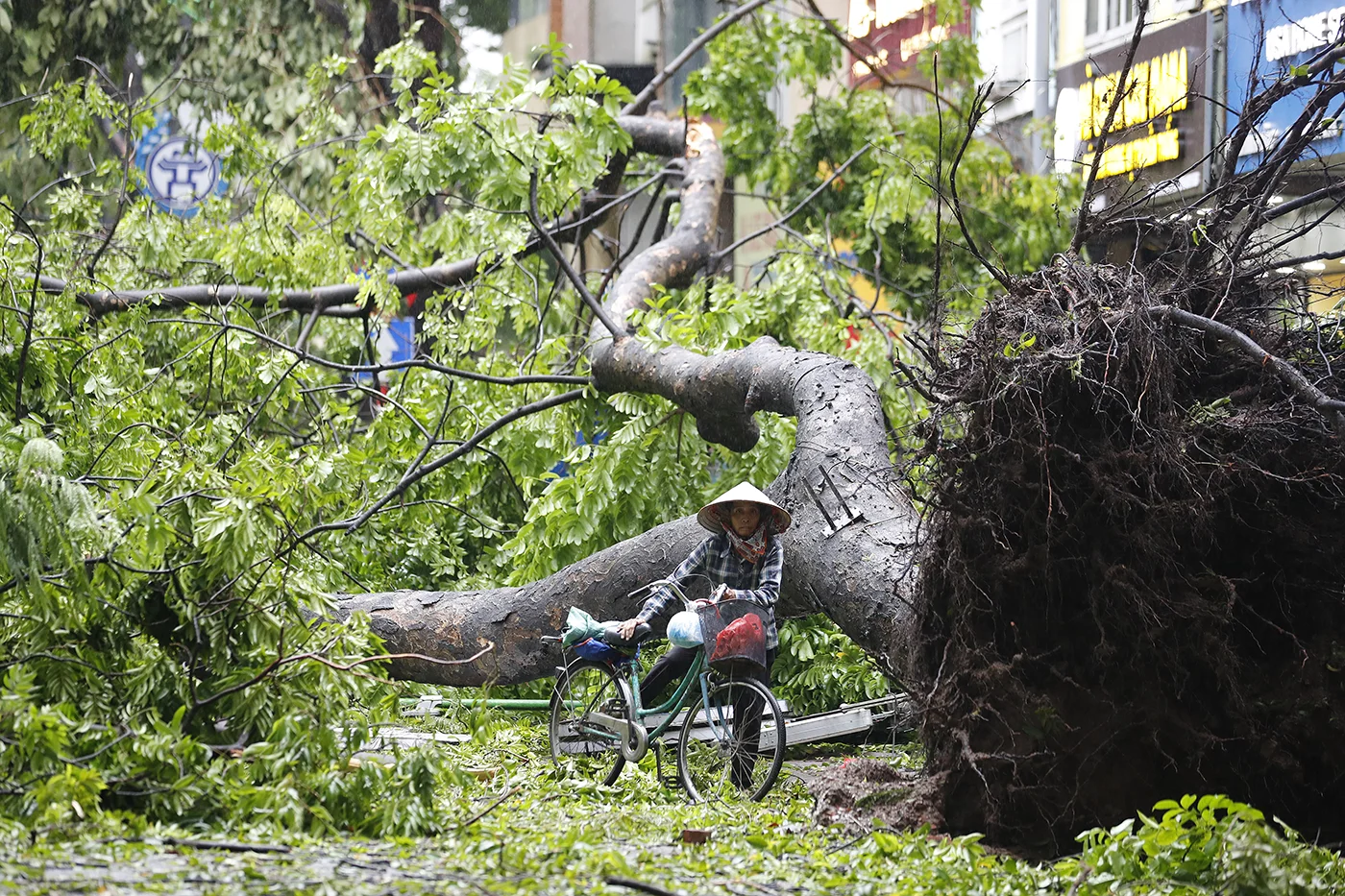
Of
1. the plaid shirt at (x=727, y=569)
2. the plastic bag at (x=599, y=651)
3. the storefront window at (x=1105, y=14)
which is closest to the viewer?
the plaid shirt at (x=727, y=569)

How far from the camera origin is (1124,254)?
5402 mm

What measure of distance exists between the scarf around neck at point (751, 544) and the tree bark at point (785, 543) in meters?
0.23

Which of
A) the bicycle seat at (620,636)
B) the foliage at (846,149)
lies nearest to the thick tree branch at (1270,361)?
the bicycle seat at (620,636)

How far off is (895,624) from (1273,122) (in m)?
7.36

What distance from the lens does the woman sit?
18.2 ft

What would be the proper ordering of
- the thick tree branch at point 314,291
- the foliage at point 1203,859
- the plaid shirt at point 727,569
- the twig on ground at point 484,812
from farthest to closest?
1. the thick tree branch at point 314,291
2. the plaid shirt at point 727,569
3. the twig on ground at point 484,812
4. the foliage at point 1203,859

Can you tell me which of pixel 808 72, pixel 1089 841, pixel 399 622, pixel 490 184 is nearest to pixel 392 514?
pixel 399 622

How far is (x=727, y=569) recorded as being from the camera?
5.73 m

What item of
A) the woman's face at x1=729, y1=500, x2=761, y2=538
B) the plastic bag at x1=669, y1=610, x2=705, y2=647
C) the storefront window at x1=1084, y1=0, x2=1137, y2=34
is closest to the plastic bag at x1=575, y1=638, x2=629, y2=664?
the plastic bag at x1=669, y1=610, x2=705, y2=647

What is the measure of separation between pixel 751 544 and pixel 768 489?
71 cm

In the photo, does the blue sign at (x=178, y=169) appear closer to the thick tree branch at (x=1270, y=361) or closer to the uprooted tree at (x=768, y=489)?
the uprooted tree at (x=768, y=489)

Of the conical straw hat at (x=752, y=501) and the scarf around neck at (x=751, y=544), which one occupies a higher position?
the conical straw hat at (x=752, y=501)

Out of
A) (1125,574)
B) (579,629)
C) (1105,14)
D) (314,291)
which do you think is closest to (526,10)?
(1105,14)

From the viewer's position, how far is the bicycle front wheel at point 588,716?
18.7ft
